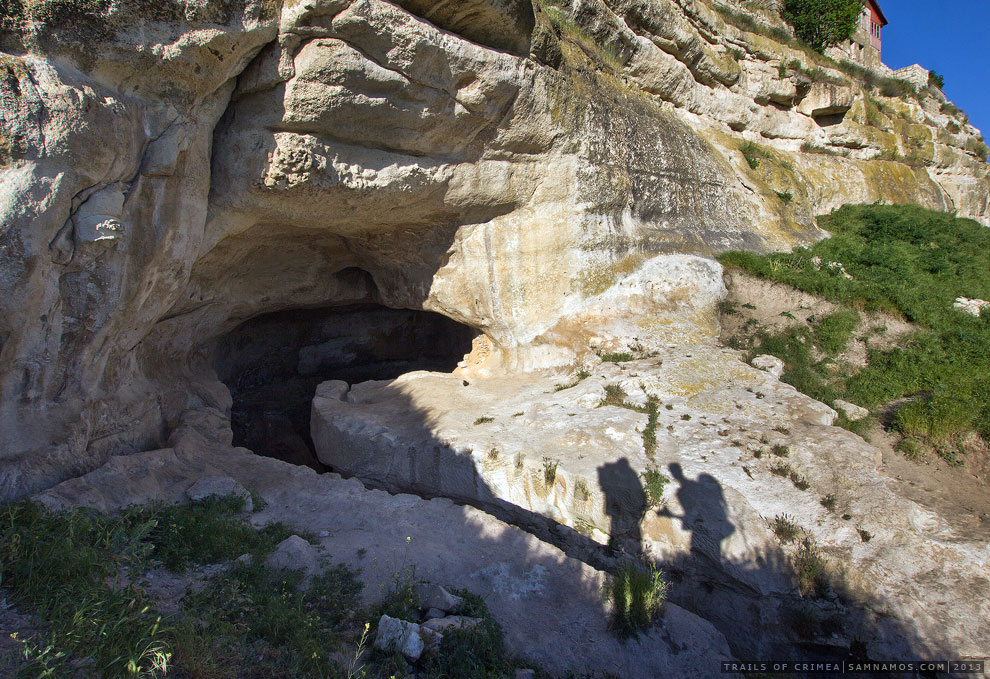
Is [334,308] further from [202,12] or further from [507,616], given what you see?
[507,616]

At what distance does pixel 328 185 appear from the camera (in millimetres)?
5996

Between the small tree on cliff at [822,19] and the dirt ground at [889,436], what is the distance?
12190 mm

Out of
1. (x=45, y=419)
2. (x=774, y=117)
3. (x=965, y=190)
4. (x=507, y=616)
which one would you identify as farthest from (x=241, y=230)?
(x=965, y=190)

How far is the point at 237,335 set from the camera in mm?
10023

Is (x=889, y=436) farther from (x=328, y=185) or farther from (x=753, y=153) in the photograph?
(x=753, y=153)

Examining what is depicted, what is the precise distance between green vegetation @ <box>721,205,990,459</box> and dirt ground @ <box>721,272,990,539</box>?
140mm

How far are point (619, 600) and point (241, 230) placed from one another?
5.52 meters

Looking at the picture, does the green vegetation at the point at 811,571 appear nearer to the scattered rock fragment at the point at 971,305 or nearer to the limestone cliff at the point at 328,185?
the limestone cliff at the point at 328,185

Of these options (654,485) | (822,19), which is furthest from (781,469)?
(822,19)

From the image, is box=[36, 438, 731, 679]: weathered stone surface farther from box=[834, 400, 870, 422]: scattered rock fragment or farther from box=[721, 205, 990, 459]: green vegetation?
box=[721, 205, 990, 459]: green vegetation

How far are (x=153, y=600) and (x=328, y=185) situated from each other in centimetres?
435

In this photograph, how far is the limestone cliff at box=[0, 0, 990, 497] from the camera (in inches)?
165

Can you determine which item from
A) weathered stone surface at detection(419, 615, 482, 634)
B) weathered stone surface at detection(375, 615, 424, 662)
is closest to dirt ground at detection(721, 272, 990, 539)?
weathered stone surface at detection(419, 615, 482, 634)

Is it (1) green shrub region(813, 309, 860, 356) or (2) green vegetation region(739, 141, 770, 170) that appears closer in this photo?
(1) green shrub region(813, 309, 860, 356)
